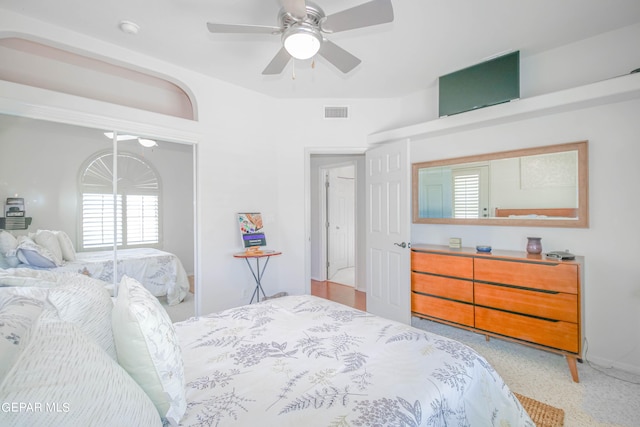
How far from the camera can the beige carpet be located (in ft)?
5.84

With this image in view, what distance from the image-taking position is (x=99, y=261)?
8.46 ft

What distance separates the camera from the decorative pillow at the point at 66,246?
2400mm

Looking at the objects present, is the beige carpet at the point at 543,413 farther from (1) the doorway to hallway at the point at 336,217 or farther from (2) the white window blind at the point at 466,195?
(1) the doorway to hallway at the point at 336,217

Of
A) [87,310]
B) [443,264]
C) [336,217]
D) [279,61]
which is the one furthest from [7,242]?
[336,217]

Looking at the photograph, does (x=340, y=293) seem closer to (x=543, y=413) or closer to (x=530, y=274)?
(x=530, y=274)

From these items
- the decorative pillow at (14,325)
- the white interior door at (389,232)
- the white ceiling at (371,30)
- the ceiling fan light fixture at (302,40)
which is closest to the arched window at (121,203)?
the white ceiling at (371,30)

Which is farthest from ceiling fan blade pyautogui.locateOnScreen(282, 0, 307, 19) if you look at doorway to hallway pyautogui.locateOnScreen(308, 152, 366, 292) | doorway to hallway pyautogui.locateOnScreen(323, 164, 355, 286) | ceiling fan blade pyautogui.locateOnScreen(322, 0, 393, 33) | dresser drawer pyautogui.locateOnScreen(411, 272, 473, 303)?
doorway to hallway pyautogui.locateOnScreen(323, 164, 355, 286)

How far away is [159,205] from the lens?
2.98 metres

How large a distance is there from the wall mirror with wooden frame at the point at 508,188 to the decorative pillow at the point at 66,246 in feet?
11.6

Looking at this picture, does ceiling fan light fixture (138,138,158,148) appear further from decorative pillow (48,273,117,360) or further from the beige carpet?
the beige carpet

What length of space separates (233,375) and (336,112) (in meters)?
3.35

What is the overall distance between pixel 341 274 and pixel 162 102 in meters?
4.42

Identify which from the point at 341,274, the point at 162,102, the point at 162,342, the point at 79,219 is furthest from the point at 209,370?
the point at 341,274

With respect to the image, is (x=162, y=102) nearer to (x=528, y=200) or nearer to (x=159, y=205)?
(x=159, y=205)
